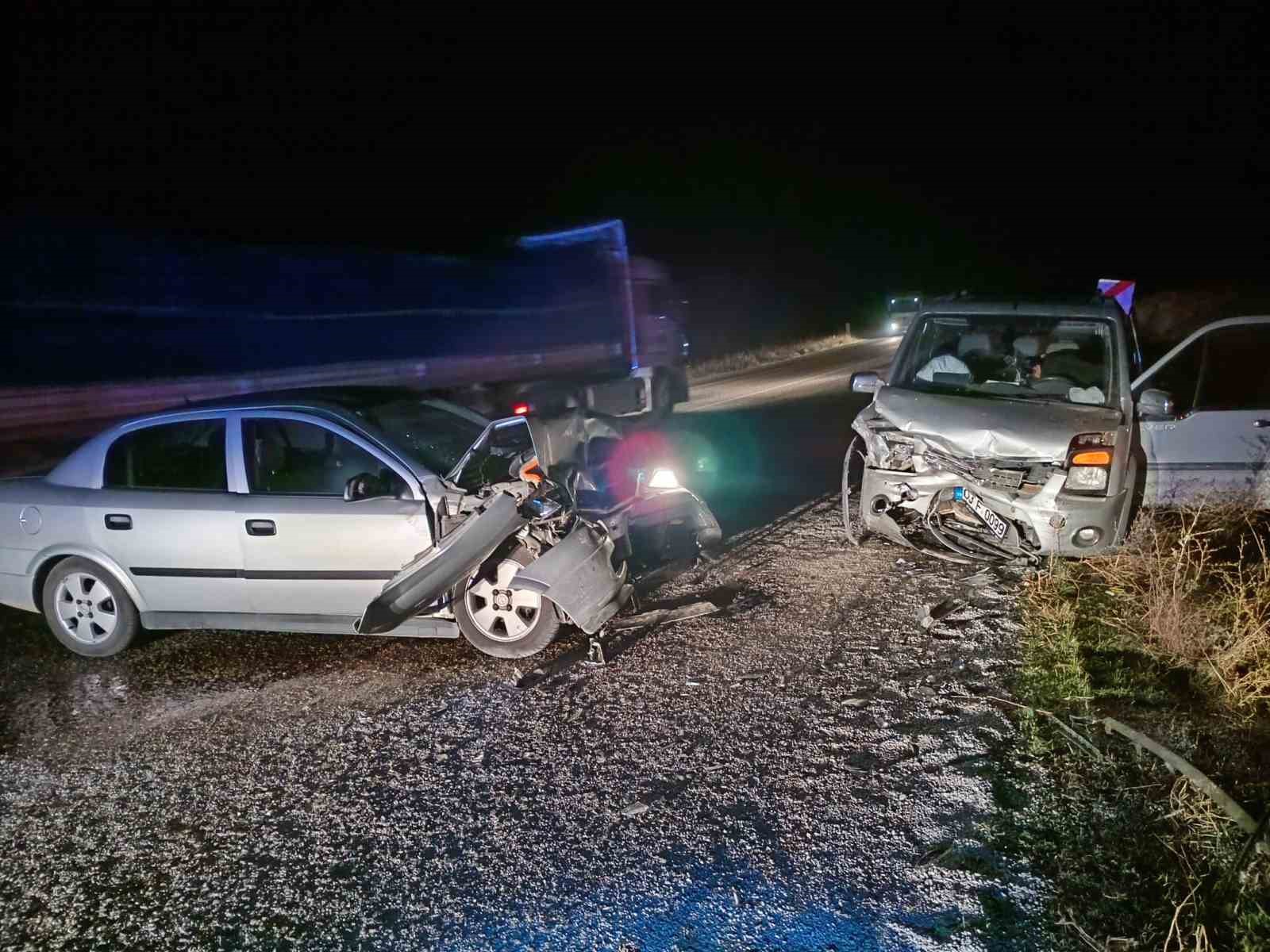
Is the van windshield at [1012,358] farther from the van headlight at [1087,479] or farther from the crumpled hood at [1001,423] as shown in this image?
the van headlight at [1087,479]

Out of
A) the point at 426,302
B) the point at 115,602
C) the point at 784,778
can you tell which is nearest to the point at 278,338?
the point at 426,302

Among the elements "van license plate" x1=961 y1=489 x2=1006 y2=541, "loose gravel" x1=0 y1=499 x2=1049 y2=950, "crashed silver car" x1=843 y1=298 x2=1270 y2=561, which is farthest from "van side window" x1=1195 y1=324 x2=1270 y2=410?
"loose gravel" x1=0 y1=499 x2=1049 y2=950

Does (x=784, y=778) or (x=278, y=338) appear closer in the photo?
(x=784, y=778)

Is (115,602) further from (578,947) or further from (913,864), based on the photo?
(913,864)

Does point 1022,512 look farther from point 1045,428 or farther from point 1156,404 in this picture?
point 1156,404

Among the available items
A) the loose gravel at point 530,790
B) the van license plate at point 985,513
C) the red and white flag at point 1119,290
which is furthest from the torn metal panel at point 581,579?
the red and white flag at point 1119,290

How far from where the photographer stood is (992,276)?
63812 millimetres

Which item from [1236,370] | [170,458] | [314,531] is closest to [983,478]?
[1236,370]

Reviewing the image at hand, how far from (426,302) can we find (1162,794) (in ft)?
34.9

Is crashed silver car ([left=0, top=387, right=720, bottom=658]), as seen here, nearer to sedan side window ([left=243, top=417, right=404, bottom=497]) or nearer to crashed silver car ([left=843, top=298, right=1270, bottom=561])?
sedan side window ([left=243, top=417, right=404, bottom=497])

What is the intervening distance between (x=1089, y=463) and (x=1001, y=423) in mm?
576

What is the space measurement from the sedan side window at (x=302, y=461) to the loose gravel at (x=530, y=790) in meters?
1.01

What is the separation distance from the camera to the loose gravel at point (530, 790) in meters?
3.45

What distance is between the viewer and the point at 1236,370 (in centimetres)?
762
